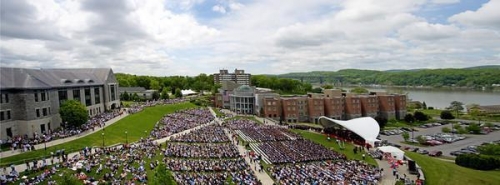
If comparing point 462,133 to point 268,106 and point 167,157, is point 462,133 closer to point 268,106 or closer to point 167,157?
point 268,106

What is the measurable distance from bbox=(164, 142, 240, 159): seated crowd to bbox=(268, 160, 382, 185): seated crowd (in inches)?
244

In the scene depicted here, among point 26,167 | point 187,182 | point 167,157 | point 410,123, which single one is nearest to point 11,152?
point 26,167

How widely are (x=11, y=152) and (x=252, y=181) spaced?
2379 centimetres

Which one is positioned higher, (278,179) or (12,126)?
(12,126)

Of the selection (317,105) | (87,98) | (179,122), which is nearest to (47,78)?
(87,98)

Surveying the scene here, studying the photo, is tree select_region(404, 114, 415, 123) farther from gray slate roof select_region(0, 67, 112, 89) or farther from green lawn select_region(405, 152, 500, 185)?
gray slate roof select_region(0, 67, 112, 89)

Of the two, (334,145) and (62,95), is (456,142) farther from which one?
(62,95)

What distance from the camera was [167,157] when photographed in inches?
1403

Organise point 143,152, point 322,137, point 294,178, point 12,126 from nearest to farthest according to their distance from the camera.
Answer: point 294,178 → point 143,152 → point 12,126 → point 322,137

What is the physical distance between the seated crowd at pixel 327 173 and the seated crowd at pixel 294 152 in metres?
1.78

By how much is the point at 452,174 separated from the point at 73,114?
43.8 meters

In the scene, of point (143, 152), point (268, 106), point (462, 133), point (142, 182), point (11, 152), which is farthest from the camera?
point (268, 106)

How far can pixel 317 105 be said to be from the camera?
80625mm

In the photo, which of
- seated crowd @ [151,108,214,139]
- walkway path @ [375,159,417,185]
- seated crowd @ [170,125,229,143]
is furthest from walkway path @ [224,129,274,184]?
seated crowd @ [151,108,214,139]
